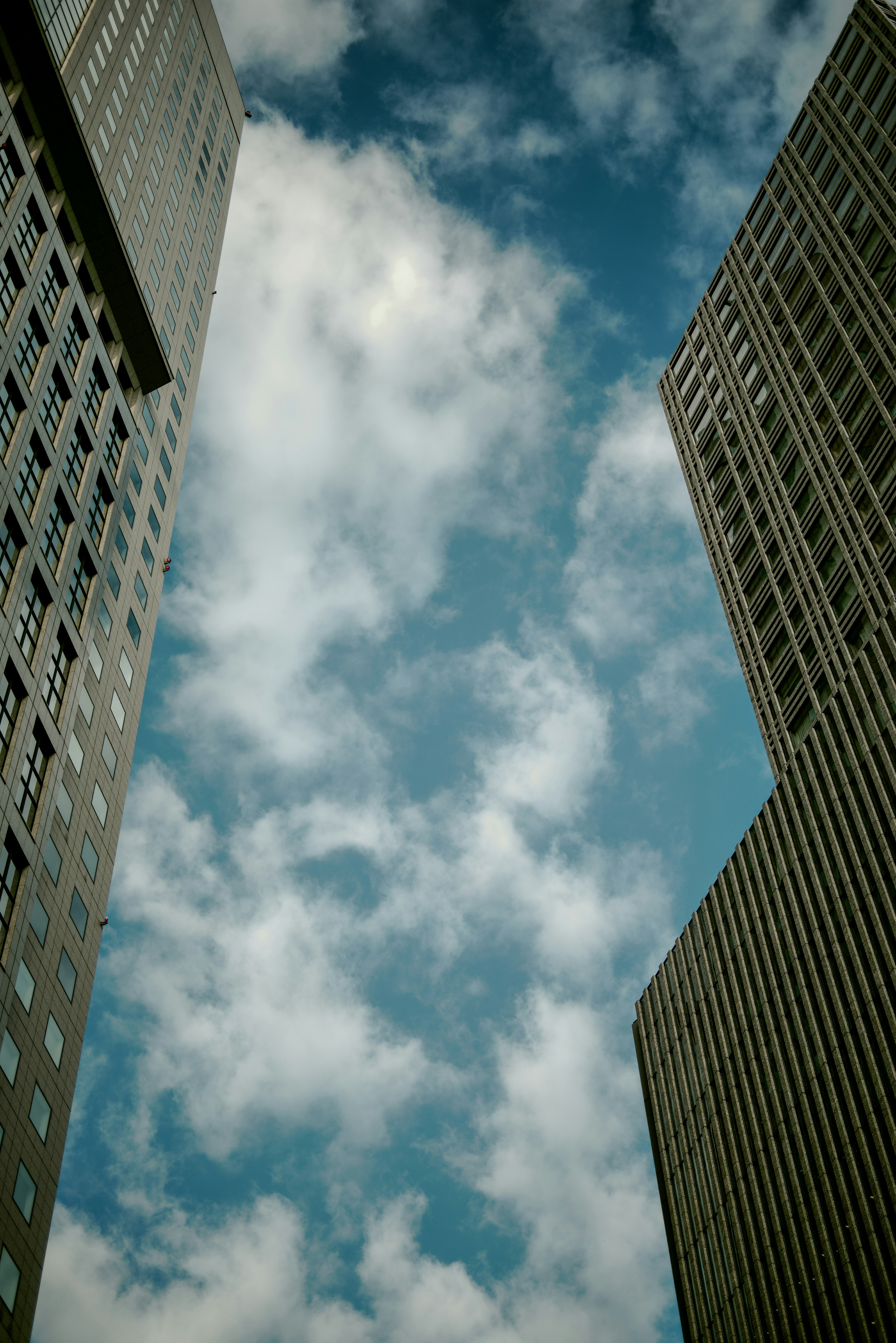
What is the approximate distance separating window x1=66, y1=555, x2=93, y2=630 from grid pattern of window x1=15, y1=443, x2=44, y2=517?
432 centimetres

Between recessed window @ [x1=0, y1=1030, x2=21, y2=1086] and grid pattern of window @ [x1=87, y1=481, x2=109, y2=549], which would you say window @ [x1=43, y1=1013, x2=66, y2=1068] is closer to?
recessed window @ [x1=0, y1=1030, x2=21, y2=1086]

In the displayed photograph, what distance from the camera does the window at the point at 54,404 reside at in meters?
55.3

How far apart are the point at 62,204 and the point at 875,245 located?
158ft

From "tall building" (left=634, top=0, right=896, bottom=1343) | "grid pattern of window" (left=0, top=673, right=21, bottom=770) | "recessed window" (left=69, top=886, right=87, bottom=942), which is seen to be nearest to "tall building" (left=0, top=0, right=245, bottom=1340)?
"grid pattern of window" (left=0, top=673, right=21, bottom=770)

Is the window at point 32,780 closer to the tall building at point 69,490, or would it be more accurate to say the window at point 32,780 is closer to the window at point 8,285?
the tall building at point 69,490

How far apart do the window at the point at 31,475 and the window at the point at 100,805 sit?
13.3 meters

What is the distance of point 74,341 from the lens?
199 ft

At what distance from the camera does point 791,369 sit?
2950 inches

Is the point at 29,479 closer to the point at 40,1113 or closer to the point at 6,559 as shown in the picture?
the point at 6,559

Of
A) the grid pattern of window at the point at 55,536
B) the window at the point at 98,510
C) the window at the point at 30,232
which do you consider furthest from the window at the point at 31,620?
the window at the point at 30,232

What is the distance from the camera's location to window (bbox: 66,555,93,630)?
180 ft

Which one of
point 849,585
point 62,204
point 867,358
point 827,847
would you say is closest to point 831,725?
point 827,847

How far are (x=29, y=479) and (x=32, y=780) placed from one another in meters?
14.5

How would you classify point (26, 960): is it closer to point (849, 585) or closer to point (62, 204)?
point (62, 204)
